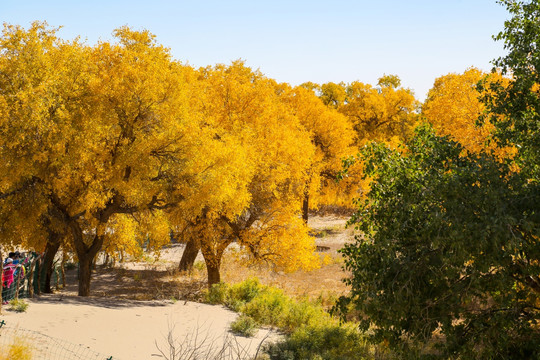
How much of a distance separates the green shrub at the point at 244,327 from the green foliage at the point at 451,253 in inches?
250

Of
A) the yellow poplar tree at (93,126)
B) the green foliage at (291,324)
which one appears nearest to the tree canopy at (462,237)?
the green foliage at (291,324)

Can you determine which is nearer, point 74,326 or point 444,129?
point 74,326

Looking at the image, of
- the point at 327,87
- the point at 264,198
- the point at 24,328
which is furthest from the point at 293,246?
the point at 327,87

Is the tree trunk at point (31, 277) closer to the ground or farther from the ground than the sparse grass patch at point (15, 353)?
farther from the ground

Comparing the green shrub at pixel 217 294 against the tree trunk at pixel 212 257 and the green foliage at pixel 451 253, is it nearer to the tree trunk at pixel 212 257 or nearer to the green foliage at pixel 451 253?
the tree trunk at pixel 212 257

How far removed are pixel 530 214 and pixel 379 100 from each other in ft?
145

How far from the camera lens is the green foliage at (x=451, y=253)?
8.48 m

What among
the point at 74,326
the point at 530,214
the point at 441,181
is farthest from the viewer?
the point at 74,326

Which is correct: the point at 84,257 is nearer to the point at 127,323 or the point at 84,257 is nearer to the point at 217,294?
A: the point at 217,294

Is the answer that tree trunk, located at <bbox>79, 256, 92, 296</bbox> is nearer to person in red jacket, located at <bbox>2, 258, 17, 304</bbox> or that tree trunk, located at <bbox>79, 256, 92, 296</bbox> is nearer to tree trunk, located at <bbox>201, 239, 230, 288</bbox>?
person in red jacket, located at <bbox>2, 258, 17, 304</bbox>

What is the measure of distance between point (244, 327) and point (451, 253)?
371 inches

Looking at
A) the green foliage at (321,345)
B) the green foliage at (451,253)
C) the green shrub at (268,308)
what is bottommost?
A: the green foliage at (321,345)

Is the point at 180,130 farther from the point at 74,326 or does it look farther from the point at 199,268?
the point at 199,268

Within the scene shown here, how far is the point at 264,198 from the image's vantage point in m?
23.4
